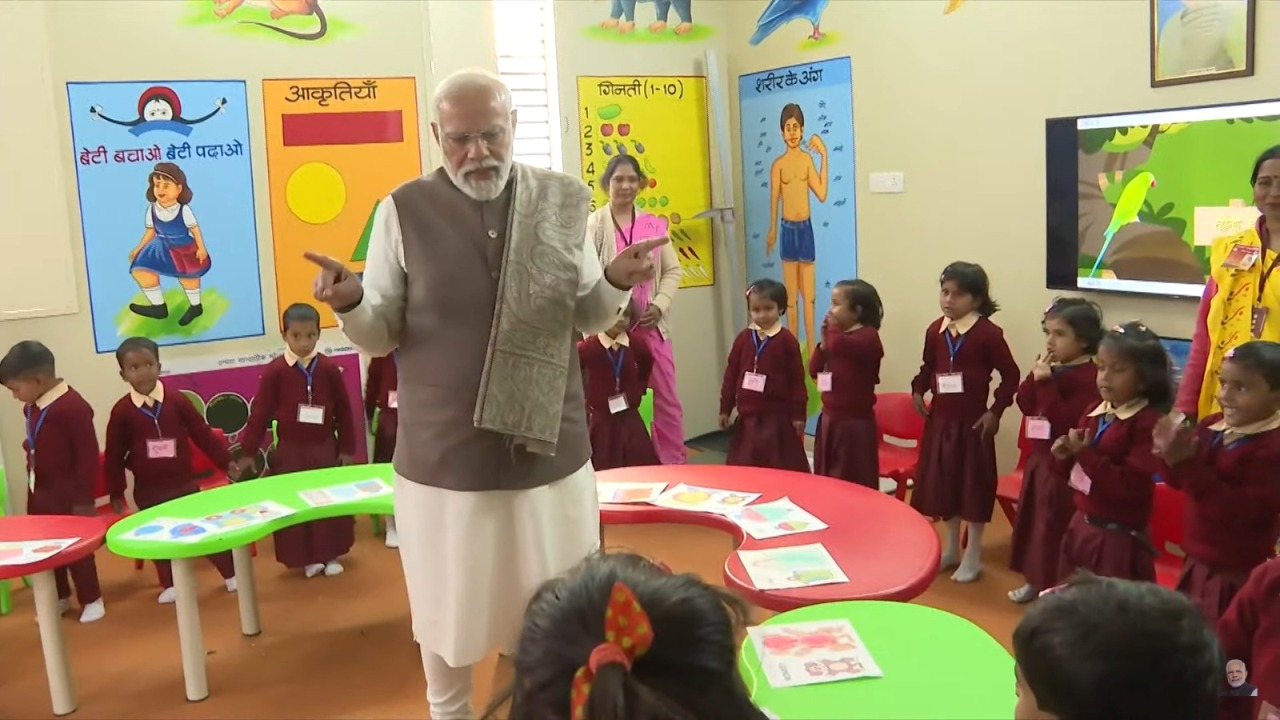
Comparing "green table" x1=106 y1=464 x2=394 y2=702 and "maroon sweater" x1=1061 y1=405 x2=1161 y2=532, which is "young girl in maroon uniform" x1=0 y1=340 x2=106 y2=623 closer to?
"green table" x1=106 y1=464 x2=394 y2=702

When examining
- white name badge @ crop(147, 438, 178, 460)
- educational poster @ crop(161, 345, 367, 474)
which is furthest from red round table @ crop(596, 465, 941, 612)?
educational poster @ crop(161, 345, 367, 474)

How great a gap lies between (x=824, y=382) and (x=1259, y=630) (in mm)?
2415

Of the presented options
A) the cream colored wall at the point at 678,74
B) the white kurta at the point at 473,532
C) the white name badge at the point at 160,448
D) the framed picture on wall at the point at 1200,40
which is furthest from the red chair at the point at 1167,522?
the white name badge at the point at 160,448

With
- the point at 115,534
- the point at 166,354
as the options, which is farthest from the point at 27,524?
the point at 166,354

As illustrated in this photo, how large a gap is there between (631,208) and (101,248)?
93.4 inches

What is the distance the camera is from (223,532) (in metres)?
3.14

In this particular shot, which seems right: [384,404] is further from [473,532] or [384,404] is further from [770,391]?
[473,532]

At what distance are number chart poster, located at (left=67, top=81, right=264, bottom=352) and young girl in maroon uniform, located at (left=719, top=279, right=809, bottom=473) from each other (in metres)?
2.39

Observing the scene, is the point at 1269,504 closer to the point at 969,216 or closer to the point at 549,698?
the point at 549,698

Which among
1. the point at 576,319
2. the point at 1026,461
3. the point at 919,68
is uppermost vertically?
the point at 919,68

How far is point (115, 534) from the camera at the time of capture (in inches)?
125

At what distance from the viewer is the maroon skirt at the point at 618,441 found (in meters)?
4.54

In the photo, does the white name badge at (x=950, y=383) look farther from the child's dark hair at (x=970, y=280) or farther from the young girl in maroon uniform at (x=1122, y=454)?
the young girl in maroon uniform at (x=1122, y=454)

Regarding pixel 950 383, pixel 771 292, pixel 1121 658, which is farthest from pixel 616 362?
pixel 1121 658
